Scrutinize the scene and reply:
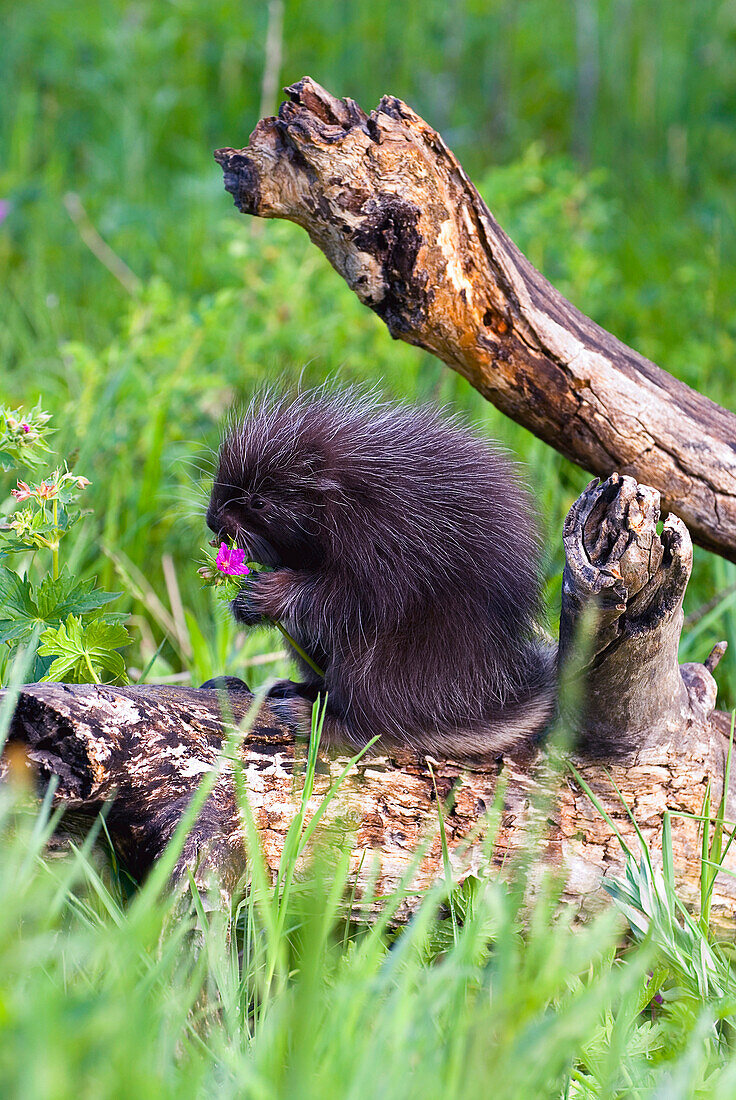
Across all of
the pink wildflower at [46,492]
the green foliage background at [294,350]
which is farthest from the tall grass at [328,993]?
the pink wildflower at [46,492]

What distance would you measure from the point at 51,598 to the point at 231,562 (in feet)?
1.21

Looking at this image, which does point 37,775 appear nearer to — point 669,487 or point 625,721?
point 625,721

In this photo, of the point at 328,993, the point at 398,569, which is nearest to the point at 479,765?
the point at 398,569

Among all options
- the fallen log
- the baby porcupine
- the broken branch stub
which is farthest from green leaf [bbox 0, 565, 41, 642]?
the broken branch stub

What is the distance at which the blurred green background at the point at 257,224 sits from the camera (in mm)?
3439

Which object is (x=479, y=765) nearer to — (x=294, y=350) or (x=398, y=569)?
(x=398, y=569)

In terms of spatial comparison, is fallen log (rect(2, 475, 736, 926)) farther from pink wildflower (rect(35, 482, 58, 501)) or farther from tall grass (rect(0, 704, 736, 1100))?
pink wildflower (rect(35, 482, 58, 501))

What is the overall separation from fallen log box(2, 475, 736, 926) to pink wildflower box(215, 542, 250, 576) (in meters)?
0.26

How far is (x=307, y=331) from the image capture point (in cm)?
438

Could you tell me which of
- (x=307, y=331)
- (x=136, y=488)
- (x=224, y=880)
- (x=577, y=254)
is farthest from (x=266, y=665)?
(x=577, y=254)

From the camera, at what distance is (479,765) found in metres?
2.12

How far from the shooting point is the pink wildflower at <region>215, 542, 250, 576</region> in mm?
2141

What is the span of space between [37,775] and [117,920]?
28cm

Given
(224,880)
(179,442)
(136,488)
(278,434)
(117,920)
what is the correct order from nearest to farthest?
1. (117,920)
2. (224,880)
3. (278,434)
4. (136,488)
5. (179,442)
